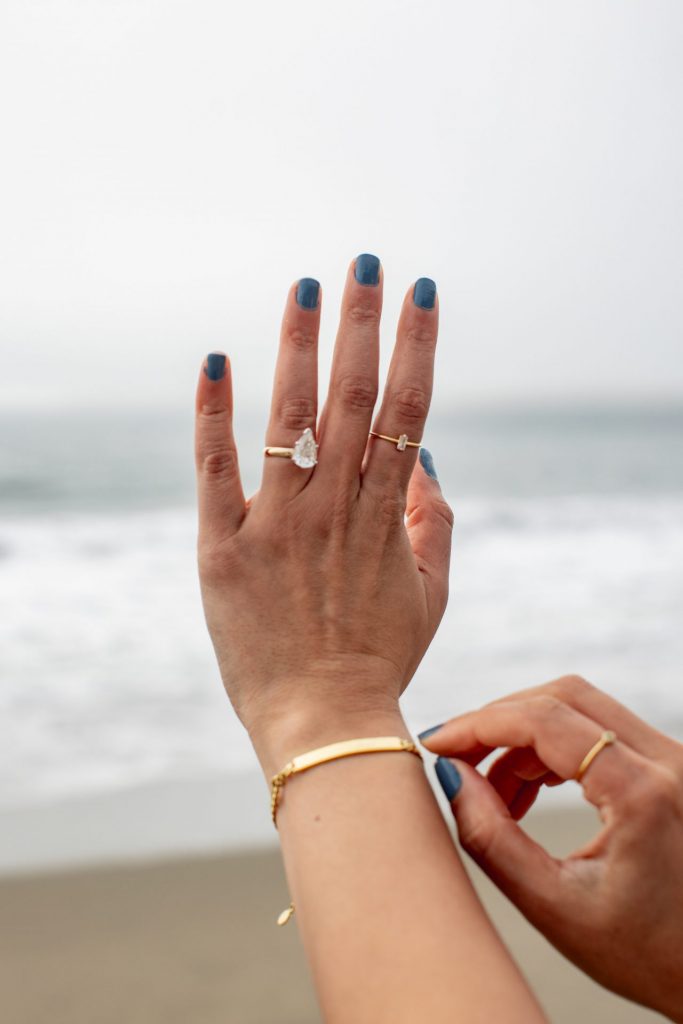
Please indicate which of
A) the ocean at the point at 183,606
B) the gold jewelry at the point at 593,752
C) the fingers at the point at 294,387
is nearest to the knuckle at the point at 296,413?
the fingers at the point at 294,387

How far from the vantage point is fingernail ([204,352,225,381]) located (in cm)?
113

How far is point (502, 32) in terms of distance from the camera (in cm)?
812

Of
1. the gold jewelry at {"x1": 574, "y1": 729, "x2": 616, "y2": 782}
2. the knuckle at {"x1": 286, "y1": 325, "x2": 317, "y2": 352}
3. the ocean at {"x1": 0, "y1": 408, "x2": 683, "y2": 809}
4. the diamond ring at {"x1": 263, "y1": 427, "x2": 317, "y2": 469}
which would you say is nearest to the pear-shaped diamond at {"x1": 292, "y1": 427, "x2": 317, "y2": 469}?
the diamond ring at {"x1": 263, "y1": 427, "x2": 317, "y2": 469}

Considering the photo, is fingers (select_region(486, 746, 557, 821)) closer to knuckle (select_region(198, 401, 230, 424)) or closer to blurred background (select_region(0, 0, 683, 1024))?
knuckle (select_region(198, 401, 230, 424))

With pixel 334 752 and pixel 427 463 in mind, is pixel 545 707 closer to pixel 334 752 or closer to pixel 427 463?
pixel 334 752

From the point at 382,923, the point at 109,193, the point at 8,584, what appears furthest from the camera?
the point at 109,193

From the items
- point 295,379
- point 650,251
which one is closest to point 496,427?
point 650,251

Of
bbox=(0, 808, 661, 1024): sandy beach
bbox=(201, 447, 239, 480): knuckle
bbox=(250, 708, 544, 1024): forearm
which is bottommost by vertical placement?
bbox=(0, 808, 661, 1024): sandy beach

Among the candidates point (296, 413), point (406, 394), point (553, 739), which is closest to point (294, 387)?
point (296, 413)

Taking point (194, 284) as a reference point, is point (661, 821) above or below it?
below

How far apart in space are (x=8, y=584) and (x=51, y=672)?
6.62ft

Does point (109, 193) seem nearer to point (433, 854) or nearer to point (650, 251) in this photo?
point (650, 251)

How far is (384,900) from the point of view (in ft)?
2.62

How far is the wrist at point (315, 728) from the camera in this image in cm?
95
